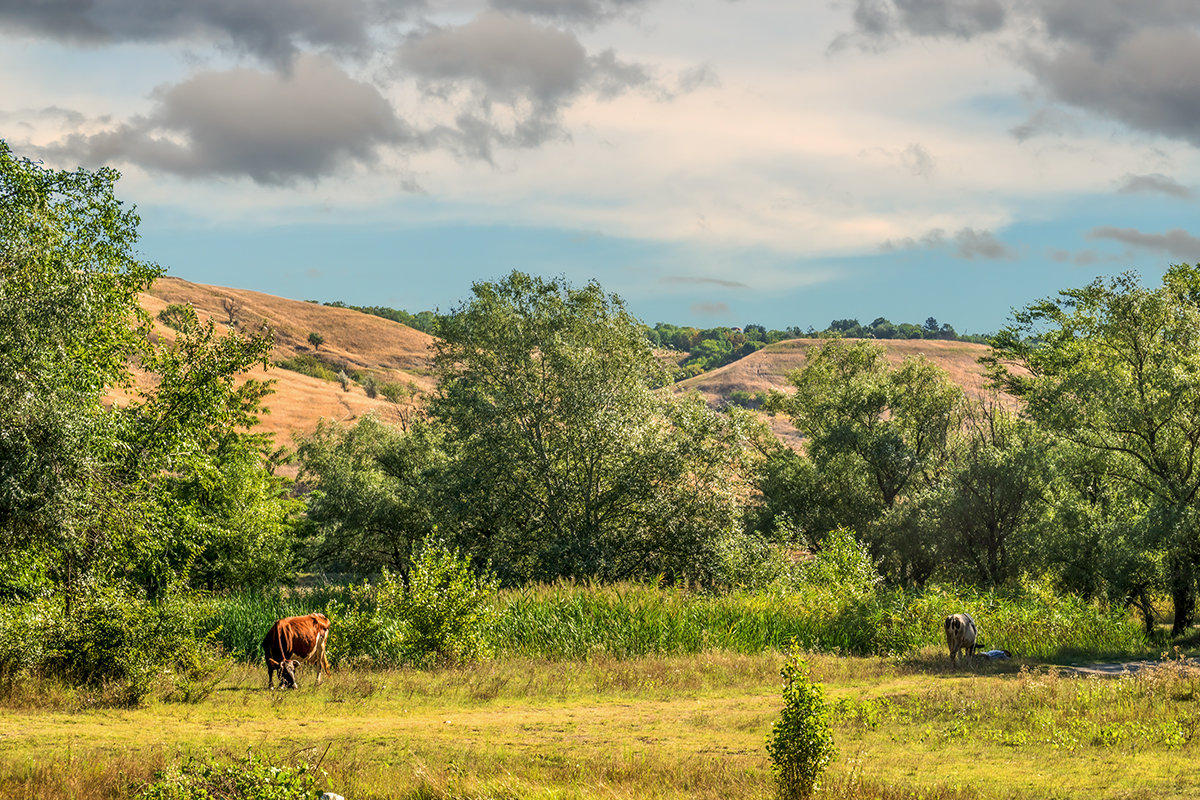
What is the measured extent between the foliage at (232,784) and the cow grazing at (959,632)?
544 inches

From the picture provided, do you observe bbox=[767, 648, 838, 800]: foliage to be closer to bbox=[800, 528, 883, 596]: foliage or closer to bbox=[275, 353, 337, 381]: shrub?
bbox=[800, 528, 883, 596]: foliage

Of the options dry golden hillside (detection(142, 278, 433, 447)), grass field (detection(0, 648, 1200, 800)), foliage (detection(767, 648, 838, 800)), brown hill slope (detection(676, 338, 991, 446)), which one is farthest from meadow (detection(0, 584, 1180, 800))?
brown hill slope (detection(676, 338, 991, 446))

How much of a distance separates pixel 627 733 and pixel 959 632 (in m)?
9.19

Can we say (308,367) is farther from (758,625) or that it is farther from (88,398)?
(758,625)

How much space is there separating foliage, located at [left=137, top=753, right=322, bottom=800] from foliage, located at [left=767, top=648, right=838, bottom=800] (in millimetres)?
4510

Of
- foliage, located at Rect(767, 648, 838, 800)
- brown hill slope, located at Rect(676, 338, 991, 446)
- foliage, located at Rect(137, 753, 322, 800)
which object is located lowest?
foliage, located at Rect(137, 753, 322, 800)

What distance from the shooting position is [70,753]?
1016cm

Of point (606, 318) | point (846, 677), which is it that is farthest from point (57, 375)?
point (606, 318)

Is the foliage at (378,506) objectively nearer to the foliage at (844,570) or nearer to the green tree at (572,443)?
the green tree at (572,443)

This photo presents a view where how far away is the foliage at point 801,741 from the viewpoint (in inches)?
337

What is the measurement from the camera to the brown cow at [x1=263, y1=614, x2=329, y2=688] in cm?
1595

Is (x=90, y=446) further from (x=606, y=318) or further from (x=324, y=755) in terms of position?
(x=606, y=318)

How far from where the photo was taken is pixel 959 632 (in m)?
18.0

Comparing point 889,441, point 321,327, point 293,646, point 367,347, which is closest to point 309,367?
Answer: point 367,347
